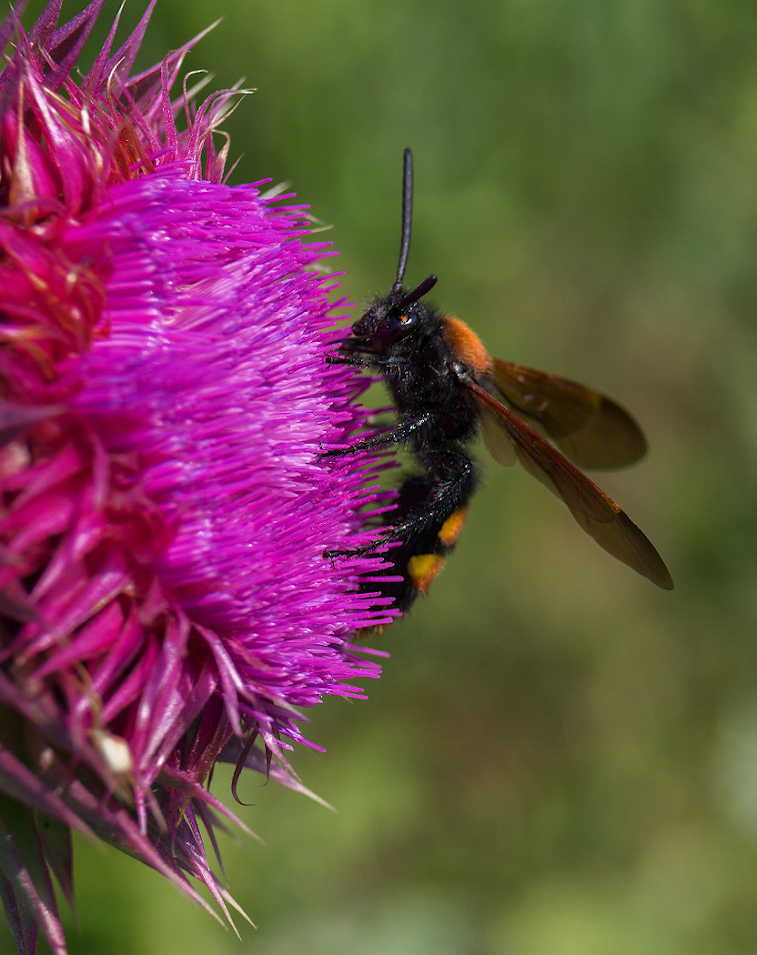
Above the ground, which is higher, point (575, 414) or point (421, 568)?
point (575, 414)

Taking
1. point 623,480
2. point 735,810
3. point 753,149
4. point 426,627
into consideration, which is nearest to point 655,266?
point 753,149

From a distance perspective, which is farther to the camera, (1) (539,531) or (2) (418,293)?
(1) (539,531)

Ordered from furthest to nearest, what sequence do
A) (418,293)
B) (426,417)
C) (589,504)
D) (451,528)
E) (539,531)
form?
1. (539,531)
2. (451,528)
3. (426,417)
4. (418,293)
5. (589,504)

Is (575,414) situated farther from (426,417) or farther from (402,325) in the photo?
(402,325)

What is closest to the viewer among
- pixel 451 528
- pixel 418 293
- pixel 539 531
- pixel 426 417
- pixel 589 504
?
pixel 589 504

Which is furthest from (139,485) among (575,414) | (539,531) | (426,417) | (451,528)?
(539,531)

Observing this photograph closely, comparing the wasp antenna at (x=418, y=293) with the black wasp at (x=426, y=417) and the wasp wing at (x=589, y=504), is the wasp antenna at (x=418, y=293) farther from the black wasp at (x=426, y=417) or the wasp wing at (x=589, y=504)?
the wasp wing at (x=589, y=504)

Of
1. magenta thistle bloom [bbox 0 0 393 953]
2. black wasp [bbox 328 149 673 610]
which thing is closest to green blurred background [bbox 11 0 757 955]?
magenta thistle bloom [bbox 0 0 393 953]
